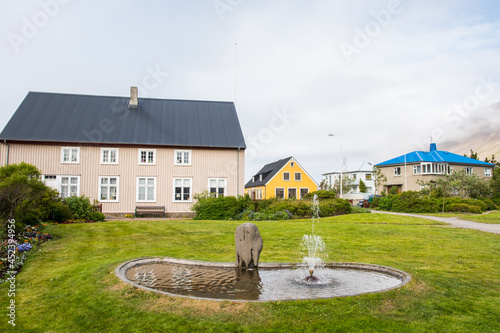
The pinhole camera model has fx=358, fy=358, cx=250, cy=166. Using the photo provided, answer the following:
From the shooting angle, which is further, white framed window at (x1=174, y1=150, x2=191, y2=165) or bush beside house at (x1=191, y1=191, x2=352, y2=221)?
white framed window at (x1=174, y1=150, x2=191, y2=165)

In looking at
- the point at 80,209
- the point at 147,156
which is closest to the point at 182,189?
the point at 147,156

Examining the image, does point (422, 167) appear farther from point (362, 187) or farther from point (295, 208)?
point (295, 208)

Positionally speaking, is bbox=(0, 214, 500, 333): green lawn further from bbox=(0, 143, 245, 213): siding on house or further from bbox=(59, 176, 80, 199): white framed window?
bbox=(59, 176, 80, 199): white framed window

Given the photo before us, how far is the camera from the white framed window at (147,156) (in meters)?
29.0

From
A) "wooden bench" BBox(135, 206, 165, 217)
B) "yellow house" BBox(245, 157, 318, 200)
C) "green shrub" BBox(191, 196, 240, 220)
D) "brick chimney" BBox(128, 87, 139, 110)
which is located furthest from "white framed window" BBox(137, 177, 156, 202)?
"yellow house" BBox(245, 157, 318, 200)

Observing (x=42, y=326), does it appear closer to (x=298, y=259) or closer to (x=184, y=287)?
(x=184, y=287)

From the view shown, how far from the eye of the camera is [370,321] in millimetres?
5688

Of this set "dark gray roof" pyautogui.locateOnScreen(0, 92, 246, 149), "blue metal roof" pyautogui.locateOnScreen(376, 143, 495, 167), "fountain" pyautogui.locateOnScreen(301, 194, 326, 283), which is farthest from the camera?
"blue metal roof" pyautogui.locateOnScreen(376, 143, 495, 167)

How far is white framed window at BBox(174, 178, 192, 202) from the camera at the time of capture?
29094 mm

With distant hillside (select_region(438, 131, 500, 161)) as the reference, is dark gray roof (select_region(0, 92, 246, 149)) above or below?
below

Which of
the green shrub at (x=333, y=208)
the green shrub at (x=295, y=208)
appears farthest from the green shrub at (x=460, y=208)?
the green shrub at (x=295, y=208)

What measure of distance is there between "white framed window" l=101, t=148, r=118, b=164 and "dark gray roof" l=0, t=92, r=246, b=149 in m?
0.69

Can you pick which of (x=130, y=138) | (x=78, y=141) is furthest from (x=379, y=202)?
(x=78, y=141)

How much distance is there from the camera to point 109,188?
28172 mm
